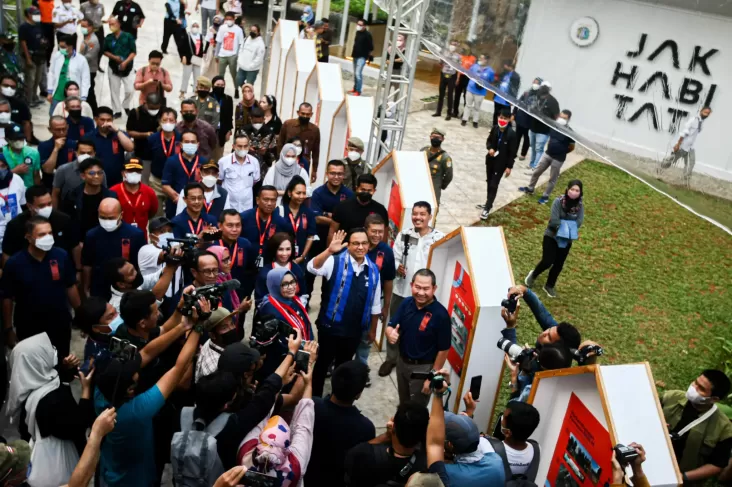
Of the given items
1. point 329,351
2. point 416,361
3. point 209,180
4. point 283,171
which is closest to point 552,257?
point 283,171

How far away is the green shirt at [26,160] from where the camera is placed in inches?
302

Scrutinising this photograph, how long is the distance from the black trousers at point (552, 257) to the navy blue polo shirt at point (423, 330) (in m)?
4.10

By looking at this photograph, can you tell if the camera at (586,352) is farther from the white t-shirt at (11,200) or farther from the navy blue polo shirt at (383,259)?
the white t-shirt at (11,200)

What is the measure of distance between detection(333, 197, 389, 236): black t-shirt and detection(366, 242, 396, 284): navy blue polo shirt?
28.7 inches

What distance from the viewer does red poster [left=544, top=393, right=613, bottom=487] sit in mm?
4355

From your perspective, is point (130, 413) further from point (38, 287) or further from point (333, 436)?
point (38, 287)

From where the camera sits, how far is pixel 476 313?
5.88 meters

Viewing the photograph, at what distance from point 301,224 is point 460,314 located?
2.03 metres

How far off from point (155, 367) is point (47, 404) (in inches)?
31.6

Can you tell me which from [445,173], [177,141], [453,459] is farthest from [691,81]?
[445,173]

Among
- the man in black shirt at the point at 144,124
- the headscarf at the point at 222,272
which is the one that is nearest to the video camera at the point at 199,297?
the headscarf at the point at 222,272

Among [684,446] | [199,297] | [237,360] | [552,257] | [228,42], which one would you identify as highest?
[228,42]

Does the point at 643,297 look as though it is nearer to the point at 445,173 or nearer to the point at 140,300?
the point at 445,173

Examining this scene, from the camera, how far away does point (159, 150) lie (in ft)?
28.6
